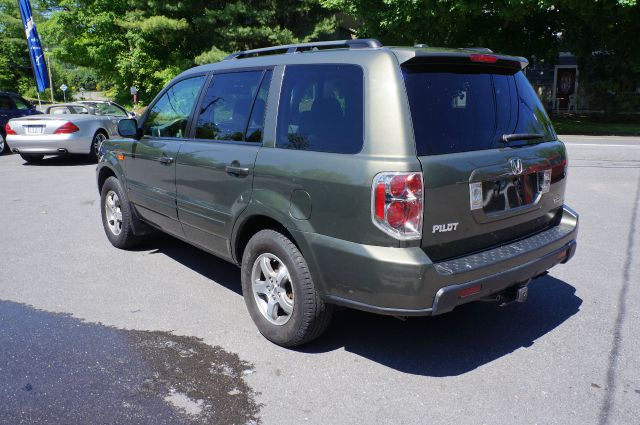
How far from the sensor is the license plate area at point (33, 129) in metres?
12.5

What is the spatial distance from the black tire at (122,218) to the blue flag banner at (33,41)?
21341 millimetres

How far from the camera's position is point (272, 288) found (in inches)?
145

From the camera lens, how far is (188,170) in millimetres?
4332

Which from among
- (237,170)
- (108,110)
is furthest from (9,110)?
(237,170)

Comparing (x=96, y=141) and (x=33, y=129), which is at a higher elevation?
(x=33, y=129)

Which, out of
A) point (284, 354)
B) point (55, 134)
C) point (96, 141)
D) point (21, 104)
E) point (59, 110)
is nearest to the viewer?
point (284, 354)

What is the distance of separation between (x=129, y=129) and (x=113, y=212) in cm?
121

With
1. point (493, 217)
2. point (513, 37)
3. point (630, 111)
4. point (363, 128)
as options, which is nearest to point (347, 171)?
point (363, 128)

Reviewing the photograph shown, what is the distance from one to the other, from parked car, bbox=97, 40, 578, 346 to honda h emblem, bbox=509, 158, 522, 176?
0.6 inches

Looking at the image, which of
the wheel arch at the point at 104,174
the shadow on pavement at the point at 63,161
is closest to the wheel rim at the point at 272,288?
the wheel arch at the point at 104,174

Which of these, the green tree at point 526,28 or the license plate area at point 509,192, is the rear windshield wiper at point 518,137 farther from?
the green tree at point 526,28

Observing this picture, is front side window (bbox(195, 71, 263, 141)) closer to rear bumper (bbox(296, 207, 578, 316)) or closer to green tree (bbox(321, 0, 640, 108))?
rear bumper (bbox(296, 207, 578, 316))

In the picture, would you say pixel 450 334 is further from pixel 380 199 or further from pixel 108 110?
pixel 108 110

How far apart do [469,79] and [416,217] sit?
3.39 feet
